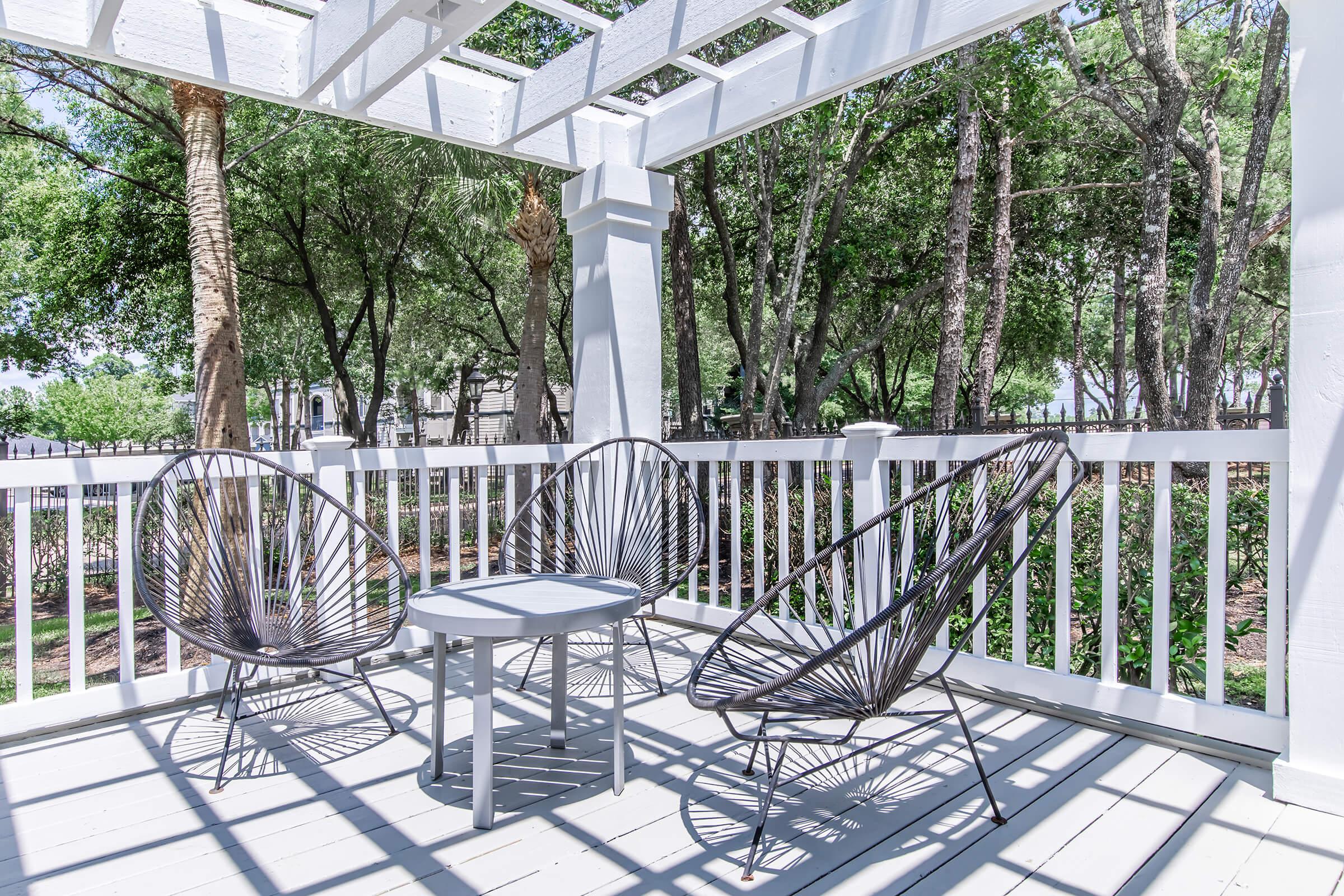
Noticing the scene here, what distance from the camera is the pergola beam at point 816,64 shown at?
2418 mm

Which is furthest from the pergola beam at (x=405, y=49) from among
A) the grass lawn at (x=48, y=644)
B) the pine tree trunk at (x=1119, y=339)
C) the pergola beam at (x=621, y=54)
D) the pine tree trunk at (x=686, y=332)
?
the pine tree trunk at (x=1119, y=339)

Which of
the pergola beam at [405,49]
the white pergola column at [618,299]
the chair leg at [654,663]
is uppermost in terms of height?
the pergola beam at [405,49]

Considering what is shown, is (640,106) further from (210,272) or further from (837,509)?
(210,272)

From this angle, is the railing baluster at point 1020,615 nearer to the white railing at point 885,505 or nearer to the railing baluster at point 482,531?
the white railing at point 885,505

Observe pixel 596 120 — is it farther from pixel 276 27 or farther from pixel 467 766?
pixel 467 766

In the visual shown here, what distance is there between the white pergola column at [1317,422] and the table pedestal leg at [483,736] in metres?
1.90

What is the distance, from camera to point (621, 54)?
2.80m

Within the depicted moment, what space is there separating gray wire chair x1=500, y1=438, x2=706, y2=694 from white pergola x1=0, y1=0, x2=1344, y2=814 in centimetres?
23

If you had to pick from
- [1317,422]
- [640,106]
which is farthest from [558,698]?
[640,106]

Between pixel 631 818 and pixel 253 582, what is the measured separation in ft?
4.78

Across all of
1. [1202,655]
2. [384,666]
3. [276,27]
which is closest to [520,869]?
[384,666]

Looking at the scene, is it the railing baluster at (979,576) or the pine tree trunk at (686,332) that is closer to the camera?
the railing baluster at (979,576)

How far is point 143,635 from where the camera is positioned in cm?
728

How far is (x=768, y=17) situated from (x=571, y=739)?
2.35 m
